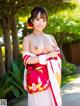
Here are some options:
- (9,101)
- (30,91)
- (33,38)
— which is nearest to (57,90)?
(30,91)

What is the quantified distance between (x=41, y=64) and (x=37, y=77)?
0.19 m

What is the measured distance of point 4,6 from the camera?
8633 mm

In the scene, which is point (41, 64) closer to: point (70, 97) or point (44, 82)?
point (44, 82)

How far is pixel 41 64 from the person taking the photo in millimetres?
4254

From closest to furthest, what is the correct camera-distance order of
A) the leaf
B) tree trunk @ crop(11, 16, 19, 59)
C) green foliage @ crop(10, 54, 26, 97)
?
the leaf
green foliage @ crop(10, 54, 26, 97)
tree trunk @ crop(11, 16, 19, 59)

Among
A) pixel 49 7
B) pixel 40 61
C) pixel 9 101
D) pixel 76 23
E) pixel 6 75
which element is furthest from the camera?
pixel 76 23

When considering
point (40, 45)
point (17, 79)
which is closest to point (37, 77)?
point (40, 45)

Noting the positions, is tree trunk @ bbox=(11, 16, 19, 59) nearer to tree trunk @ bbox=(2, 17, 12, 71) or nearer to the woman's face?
tree trunk @ bbox=(2, 17, 12, 71)

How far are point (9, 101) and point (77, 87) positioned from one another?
2134 millimetres

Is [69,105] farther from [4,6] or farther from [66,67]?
[66,67]

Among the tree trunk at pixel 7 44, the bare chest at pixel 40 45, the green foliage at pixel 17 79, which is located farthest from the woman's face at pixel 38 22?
the tree trunk at pixel 7 44

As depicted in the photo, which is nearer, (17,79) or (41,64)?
(41,64)

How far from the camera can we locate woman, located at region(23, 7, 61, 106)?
425 centimetres

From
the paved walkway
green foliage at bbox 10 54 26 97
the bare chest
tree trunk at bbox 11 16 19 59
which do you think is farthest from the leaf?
the bare chest
